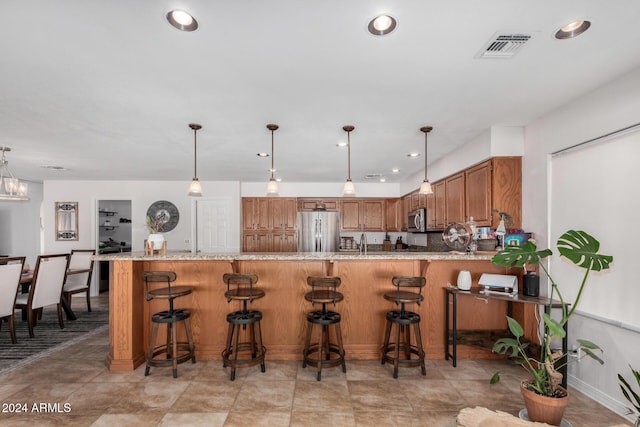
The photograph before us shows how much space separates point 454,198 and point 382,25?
2973 mm

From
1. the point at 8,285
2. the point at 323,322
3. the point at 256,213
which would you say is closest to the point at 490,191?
the point at 323,322

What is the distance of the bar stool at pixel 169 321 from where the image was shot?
279 centimetres

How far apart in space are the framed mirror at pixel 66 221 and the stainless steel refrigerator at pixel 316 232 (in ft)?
14.8

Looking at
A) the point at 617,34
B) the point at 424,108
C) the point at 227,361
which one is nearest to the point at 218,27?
the point at 424,108

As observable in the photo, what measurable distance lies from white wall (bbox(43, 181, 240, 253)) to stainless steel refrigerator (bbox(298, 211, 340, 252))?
1.34 meters

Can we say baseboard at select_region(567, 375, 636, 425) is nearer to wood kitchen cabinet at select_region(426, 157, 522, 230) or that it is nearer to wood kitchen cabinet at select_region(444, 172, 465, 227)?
wood kitchen cabinet at select_region(426, 157, 522, 230)

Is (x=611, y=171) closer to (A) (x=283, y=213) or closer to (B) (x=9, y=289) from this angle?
(A) (x=283, y=213)

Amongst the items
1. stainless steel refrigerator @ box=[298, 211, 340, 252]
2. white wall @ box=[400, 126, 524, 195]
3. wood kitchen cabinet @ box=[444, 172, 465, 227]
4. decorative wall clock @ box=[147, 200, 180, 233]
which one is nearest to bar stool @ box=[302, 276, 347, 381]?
wood kitchen cabinet @ box=[444, 172, 465, 227]

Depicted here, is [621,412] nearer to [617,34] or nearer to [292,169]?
[617,34]

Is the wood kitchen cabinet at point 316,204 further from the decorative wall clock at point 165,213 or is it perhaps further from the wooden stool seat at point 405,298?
the wooden stool seat at point 405,298

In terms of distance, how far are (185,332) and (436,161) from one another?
3932mm

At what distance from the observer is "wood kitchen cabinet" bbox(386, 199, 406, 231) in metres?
6.78

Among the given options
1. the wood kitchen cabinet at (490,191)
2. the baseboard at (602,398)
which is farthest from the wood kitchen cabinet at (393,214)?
the baseboard at (602,398)

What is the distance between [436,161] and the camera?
15.3ft
